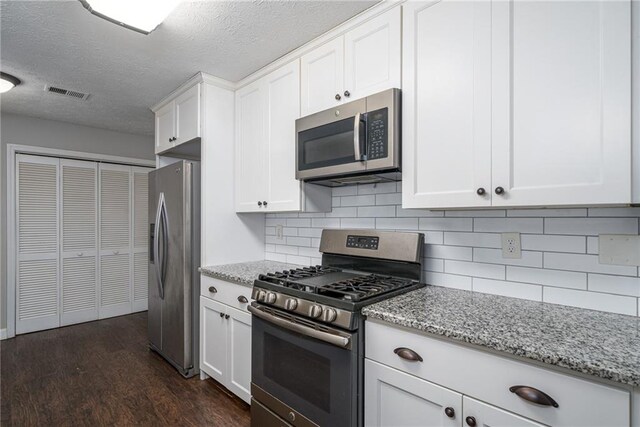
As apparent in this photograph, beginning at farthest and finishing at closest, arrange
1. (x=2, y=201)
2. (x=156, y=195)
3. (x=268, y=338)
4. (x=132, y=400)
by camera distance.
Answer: (x=2, y=201) < (x=156, y=195) < (x=132, y=400) < (x=268, y=338)

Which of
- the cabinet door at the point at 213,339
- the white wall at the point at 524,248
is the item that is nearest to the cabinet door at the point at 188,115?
the cabinet door at the point at 213,339

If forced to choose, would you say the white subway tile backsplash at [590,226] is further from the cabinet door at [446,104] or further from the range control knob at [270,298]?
the range control knob at [270,298]

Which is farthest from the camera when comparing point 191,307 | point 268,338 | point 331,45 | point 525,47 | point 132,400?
point 191,307

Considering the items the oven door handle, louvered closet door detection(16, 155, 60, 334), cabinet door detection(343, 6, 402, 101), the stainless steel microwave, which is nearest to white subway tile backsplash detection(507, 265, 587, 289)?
the stainless steel microwave

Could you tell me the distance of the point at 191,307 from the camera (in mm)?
2576

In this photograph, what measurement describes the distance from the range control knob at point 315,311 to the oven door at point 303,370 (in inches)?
1.9

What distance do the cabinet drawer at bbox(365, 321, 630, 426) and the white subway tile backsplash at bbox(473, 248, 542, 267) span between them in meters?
0.63

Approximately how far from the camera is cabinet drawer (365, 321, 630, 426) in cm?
88

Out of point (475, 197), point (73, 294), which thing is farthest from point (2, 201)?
point (475, 197)

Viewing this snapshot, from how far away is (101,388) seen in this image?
2422 mm

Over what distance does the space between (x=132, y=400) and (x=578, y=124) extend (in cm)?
297

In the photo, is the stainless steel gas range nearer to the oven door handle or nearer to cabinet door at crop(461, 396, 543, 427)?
the oven door handle

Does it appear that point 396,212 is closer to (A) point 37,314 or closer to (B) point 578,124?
(B) point 578,124

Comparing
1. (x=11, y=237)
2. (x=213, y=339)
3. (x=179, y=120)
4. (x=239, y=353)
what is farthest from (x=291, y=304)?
(x=11, y=237)
